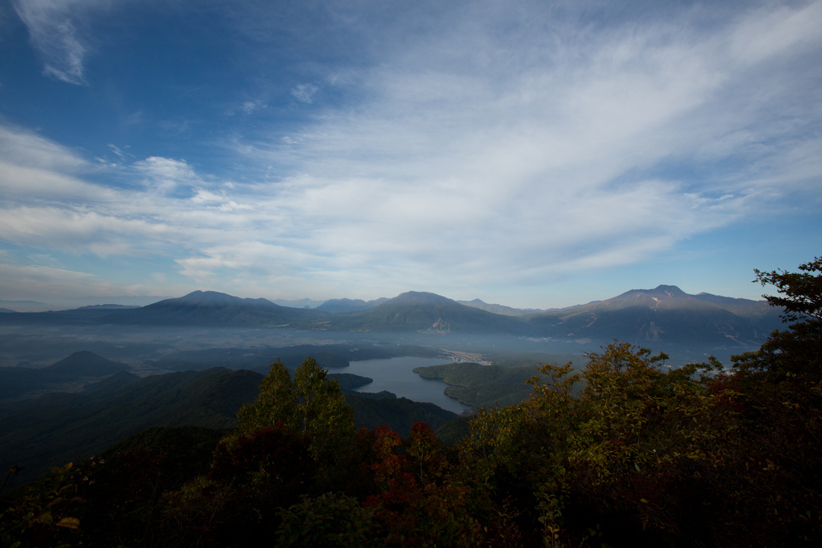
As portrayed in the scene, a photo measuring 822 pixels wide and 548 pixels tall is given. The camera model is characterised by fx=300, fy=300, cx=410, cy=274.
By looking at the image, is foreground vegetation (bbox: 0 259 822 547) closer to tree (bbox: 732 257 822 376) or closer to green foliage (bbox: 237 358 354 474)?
tree (bbox: 732 257 822 376)

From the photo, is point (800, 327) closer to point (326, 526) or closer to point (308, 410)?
point (326, 526)

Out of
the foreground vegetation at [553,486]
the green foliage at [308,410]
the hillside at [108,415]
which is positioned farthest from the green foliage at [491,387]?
the foreground vegetation at [553,486]

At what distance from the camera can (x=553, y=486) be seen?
30.6 feet

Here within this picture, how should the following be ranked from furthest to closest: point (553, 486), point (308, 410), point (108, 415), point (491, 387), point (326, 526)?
1. point (491, 387)
2. point (108, 415)
3. point (308, 410)
4. point (553, 486)
5. point (326, 526)

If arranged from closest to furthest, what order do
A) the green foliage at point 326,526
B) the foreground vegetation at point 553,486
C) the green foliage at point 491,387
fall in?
the foreground vegetation at point 553,486 → the green foliage at point 326,526 → the green foliage at point 491,387

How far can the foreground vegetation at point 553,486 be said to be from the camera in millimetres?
5156

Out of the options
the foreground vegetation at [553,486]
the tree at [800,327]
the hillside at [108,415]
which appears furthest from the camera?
the hillside at [108,415]

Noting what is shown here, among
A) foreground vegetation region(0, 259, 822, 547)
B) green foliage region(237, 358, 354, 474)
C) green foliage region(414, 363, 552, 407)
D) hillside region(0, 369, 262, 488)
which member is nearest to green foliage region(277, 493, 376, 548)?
foreground vegetation region(0, 259, 822, 547)

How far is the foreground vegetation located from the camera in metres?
5.16

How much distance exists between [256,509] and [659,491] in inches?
401

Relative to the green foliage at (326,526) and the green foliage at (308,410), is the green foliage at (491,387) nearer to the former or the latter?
the green foliage at (308,410)

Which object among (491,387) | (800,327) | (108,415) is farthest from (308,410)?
(491,387)

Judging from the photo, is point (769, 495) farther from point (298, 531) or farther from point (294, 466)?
point (294, 466)

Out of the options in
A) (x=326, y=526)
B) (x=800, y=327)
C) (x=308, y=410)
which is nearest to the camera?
(x=326, y=526)
